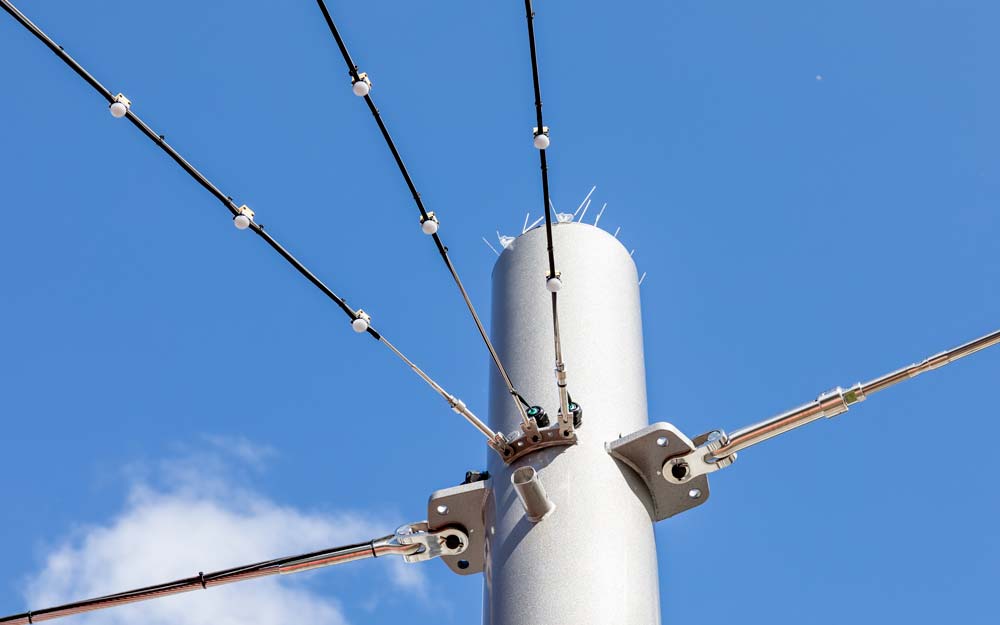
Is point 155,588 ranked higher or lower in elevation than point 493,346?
lower

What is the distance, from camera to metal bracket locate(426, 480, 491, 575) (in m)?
6.61

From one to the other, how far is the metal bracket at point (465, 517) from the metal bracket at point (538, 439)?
21 centimetres

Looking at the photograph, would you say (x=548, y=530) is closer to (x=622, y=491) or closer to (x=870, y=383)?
(x=622, y=491)

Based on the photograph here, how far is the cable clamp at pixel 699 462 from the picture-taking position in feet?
21.2

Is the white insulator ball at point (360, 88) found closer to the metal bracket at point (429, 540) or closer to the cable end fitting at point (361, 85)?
the cable end fitting at point (361, 85)

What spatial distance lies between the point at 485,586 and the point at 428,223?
1.65 meters

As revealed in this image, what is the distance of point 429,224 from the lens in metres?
6.48

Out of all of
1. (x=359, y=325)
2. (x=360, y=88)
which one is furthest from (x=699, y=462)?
(x=360, y=88)

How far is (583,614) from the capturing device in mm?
5746

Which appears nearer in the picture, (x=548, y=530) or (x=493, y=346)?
(x=548, y=530)

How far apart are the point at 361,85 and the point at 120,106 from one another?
0.99m

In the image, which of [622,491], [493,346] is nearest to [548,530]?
[622,491]

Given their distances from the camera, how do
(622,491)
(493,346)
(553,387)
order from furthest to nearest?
(493,346) < (553,387) < (622,491)

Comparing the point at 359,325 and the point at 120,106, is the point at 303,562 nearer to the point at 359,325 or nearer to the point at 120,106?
the point at 359,325
